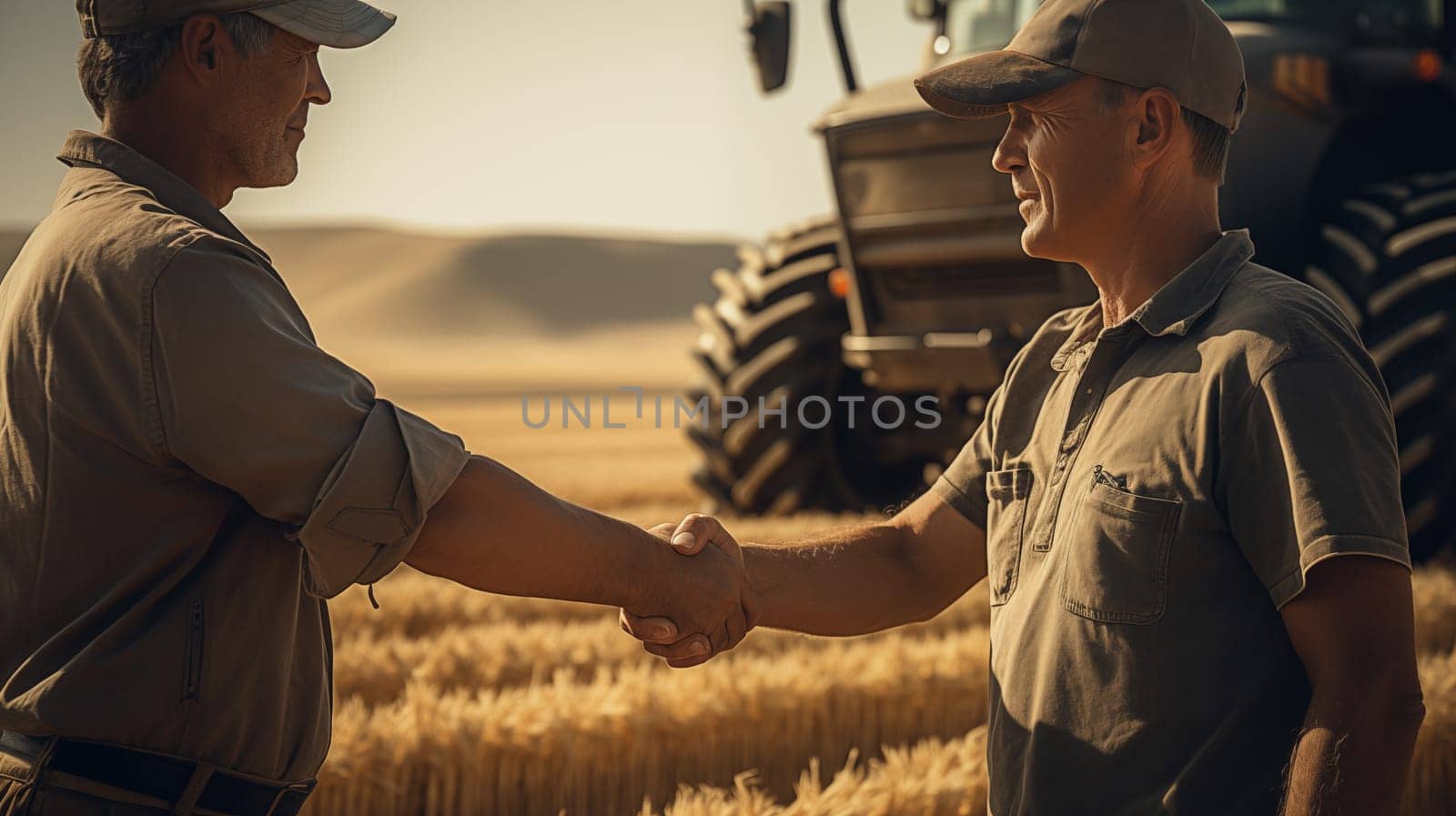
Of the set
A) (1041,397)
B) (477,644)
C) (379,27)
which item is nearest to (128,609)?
(379,27)

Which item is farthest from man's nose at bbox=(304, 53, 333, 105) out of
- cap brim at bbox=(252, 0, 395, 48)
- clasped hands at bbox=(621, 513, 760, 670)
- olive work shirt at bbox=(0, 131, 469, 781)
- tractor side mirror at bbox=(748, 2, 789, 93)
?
tractor side mirror at bbox=(748, 2, 789, 93)

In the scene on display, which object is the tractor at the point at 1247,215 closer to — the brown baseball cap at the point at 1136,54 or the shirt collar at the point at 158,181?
the brown baseball cap at the point at 1136,54

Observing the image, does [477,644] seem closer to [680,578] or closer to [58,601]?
[680,578]

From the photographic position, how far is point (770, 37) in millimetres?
7344

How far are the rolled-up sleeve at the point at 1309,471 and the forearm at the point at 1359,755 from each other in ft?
0.57

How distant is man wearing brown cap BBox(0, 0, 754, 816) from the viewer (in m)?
2.19

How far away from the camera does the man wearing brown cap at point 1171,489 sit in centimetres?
201

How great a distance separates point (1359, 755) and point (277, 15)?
6.83 ft

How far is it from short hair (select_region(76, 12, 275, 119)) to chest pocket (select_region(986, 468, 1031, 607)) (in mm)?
1544

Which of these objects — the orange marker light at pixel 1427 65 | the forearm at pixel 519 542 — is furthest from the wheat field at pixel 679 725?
the orange marker light at pixel 1427 65

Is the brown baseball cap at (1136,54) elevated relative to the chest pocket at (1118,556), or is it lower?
elevated

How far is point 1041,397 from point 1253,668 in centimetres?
70

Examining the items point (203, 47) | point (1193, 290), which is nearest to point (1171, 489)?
point (1193, 290)

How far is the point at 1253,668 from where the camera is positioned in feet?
6.99
